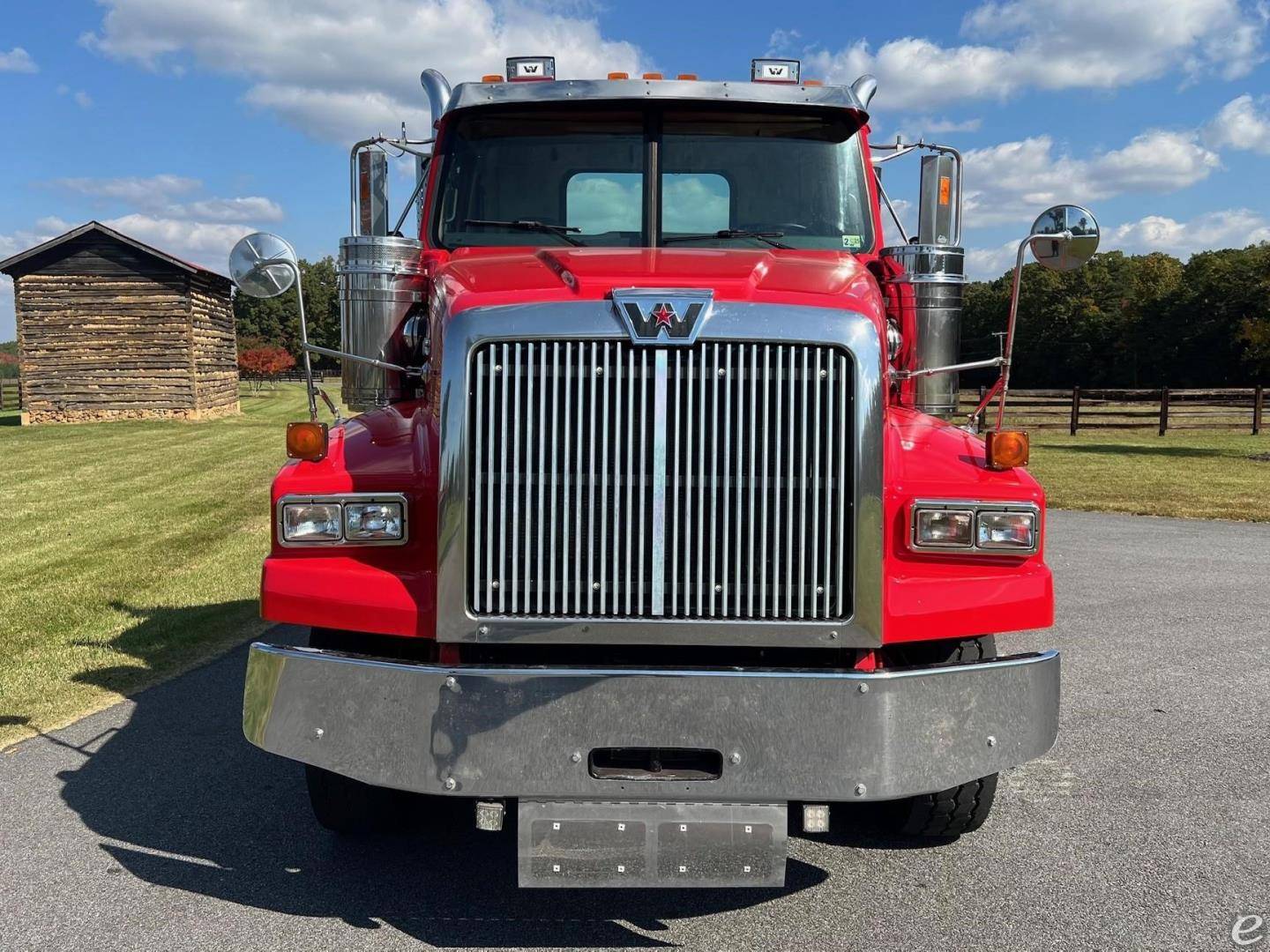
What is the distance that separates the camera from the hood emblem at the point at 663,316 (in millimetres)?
3043

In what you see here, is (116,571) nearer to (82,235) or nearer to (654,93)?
(654,93)

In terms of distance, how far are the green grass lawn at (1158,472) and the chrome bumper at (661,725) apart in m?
12.2

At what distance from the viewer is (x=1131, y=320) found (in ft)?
227

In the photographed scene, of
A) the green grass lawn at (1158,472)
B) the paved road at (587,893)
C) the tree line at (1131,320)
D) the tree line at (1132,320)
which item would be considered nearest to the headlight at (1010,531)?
the paved road at (587,893)

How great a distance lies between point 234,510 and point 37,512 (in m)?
2.38

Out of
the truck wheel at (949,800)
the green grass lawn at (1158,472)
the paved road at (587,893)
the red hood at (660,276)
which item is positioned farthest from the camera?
the green grass lawn at (1158,472)

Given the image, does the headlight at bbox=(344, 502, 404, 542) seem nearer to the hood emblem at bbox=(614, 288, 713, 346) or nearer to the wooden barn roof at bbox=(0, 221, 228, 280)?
the hood emblem at bbox=(614, 288, 713, 346)

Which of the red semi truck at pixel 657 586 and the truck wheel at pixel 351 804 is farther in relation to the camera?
the truck wheel at pixel 351 804

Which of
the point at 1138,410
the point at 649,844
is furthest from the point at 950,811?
the point at 1138,410

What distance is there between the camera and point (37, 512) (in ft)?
44.4

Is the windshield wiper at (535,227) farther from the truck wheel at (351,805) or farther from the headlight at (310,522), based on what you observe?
the truck wheel at (351,805)

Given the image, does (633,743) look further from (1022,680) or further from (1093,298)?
(1093,298)

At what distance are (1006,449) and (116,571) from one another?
821 centimetres

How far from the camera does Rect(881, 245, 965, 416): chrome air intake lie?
14.2 feet
